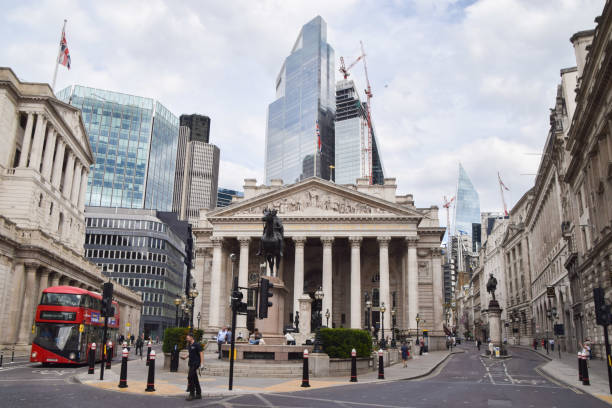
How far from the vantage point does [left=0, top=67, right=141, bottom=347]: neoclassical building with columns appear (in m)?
43.6

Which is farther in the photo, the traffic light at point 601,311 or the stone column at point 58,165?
the stone column at point 58,165

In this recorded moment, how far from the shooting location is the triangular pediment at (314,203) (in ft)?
201

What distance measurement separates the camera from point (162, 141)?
177 metres

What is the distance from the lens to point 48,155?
2254 inches

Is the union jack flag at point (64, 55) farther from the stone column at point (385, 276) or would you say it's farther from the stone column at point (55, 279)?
the stone column at point (385, 276)

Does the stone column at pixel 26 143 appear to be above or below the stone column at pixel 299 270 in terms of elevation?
above

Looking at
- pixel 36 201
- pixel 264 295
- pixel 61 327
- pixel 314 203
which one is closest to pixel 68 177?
pixel 36 201

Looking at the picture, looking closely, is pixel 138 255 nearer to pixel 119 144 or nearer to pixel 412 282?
pixel 412 282

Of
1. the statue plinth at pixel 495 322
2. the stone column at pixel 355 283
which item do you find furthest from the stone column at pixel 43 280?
the statue plinth at pixel 495 322

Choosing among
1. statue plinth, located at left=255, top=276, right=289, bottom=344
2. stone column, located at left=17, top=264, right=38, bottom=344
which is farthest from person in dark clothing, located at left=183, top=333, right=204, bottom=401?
stone column, located at left=17, top=264, right=38, bottom=344

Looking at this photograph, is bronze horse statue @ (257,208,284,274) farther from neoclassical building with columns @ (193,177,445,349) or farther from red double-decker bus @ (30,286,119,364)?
neoclassical building with columns @ (193,177,445,349)

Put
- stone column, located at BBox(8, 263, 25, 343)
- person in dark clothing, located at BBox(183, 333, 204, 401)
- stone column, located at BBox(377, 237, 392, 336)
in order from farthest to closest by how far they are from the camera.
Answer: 1. stone column, located at BBox(377, 237, 392, 336)
2. stone column, located at BBox(8, 263, 25, 343)
3. person in dark clothing, located at BBox(183, 333, 204, 401)

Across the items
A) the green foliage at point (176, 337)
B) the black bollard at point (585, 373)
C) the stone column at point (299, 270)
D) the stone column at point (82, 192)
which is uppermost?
the stone column at point (82, 192)

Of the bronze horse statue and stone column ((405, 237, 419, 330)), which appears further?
stone column ((405, 237, 419, 330))
